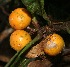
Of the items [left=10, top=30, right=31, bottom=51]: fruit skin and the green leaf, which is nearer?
the green leaf

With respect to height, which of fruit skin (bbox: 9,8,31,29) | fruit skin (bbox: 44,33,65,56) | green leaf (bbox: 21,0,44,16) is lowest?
fruit skin (bbox: 44,33,65,56)

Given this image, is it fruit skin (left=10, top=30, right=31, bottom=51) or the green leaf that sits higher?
the green leaf

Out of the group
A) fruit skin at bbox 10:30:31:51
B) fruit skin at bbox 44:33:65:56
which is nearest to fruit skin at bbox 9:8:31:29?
fruit skin at bbox 10:30:31:51

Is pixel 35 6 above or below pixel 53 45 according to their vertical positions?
above

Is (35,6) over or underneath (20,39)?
over

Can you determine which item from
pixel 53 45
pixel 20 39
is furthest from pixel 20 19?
pixel 53 45

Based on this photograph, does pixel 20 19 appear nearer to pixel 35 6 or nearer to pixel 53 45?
pixel 35 6

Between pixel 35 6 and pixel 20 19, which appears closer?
pixel 35 6

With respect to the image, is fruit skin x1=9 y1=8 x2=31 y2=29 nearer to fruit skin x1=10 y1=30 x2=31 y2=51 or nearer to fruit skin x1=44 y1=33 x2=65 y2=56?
fruit skin x1=10 y1=30 x2=31 y2=51

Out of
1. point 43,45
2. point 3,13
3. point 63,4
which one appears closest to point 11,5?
point 3,13

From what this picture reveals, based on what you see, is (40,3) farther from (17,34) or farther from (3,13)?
(3,13)

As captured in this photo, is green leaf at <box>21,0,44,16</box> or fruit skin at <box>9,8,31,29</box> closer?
green leaf at <box>21,0,44,16</box>

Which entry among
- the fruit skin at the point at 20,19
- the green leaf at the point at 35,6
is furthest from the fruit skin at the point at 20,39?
the green leaf at the point at 35,6
